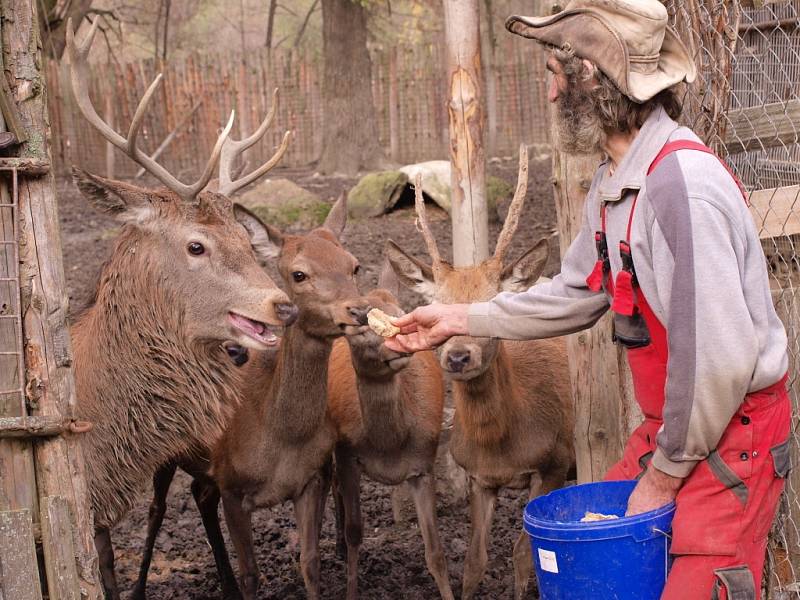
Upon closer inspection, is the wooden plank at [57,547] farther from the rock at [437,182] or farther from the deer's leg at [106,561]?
the rock at [437,182]

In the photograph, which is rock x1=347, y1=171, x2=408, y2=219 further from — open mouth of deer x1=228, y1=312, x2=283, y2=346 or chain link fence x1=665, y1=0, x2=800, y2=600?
chain link fence x1=665, y1=0, x2=800, y2=600

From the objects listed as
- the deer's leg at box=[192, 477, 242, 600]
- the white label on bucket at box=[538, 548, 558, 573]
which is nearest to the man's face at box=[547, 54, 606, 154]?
the white label on bucket at box=[538, 548, 558, 573]

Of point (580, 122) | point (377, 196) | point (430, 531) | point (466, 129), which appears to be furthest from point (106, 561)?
point (377, 196)

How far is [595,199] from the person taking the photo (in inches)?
143

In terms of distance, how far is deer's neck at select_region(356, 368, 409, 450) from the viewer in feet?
19.9

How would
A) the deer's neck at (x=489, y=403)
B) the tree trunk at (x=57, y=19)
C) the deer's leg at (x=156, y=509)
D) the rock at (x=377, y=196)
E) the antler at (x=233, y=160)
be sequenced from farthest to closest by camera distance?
1. the tree trunk at (x=57, y=19)
2. the rock at (x=377, y=196)
3. the deer's leg at (x=156, y=509)
4. the deer's neck at (x=489, y=403)
5. the antler at (x=233, y=160)

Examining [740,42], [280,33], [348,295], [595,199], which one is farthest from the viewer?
[280,33]

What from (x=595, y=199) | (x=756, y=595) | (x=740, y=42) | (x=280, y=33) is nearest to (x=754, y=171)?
(x=740, y=42)

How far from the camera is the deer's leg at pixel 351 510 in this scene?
6.16m

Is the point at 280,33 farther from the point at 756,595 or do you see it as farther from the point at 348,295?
the point at 756,595

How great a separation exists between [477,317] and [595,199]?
610 millimetres

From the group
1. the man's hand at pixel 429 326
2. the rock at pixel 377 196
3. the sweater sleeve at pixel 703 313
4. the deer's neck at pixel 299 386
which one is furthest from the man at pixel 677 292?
the rock at pixel 377 196

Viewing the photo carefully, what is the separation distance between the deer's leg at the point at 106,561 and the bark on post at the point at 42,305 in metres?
1.73

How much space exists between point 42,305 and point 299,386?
2.23 meters
